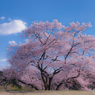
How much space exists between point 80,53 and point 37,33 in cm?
598

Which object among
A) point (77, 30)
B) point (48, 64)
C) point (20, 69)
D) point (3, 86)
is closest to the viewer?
point (48, 64)

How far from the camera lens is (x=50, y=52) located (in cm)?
1400

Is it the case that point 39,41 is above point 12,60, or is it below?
above

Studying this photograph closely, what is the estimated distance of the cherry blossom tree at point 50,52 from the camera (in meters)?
13.1

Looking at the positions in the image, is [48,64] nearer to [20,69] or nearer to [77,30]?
[20,69]

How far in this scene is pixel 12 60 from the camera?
1410 cm

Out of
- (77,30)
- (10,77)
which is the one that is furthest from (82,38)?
(10,77)

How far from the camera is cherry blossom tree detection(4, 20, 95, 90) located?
1310 cm

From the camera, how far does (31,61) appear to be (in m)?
13.0

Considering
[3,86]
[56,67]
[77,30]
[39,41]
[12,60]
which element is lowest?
[3,86]

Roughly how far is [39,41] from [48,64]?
3566mm

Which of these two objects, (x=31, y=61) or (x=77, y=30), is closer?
(x=31, y=61)

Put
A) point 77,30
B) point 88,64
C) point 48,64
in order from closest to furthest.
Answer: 1. point 88,64
2. point 48,64
3. point 77,30

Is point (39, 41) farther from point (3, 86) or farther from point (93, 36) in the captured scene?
point (3, 86)
